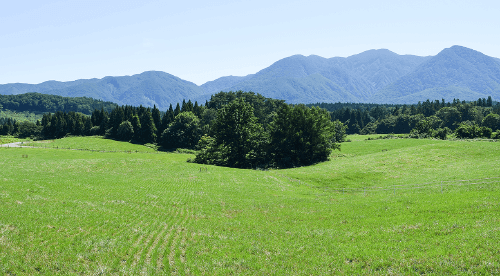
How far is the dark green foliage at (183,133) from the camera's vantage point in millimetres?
135125

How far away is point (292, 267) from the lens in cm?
1548

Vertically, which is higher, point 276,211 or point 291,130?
point 291,130

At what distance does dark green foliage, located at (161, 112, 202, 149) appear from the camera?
135125mm

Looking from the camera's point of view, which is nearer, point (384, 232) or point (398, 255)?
point (398, 255)

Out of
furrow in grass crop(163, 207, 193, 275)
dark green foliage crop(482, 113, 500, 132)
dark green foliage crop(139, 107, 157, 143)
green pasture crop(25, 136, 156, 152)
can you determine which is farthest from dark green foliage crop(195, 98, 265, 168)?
dark green foliage crop(482, 113, 500, 132)

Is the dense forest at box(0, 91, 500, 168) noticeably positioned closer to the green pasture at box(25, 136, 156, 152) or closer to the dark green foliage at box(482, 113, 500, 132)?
the dark green foliage at box(482, 113, 500, 132)

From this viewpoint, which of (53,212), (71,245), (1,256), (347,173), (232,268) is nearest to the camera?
(1,256)

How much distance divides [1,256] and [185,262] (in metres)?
9.82

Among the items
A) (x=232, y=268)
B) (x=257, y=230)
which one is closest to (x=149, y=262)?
(x=232, y=268)

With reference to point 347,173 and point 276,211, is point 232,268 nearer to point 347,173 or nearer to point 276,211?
point 276,211

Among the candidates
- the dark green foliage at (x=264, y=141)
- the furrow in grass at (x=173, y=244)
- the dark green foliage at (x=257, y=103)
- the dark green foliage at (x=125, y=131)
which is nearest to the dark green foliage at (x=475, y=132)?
the dark green foliage at (x=264, y=141)

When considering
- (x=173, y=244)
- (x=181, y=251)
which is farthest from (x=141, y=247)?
(x=181, y=251)

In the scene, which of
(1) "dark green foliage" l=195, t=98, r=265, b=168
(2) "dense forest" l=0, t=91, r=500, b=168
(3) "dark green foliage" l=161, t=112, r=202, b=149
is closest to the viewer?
(1) "dark green foliage" l=195, t=98, r=265, b=168

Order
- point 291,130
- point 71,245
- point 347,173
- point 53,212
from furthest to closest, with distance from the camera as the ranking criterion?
point 291,130 → point 347,173 → point 53,212 → point 71,245
